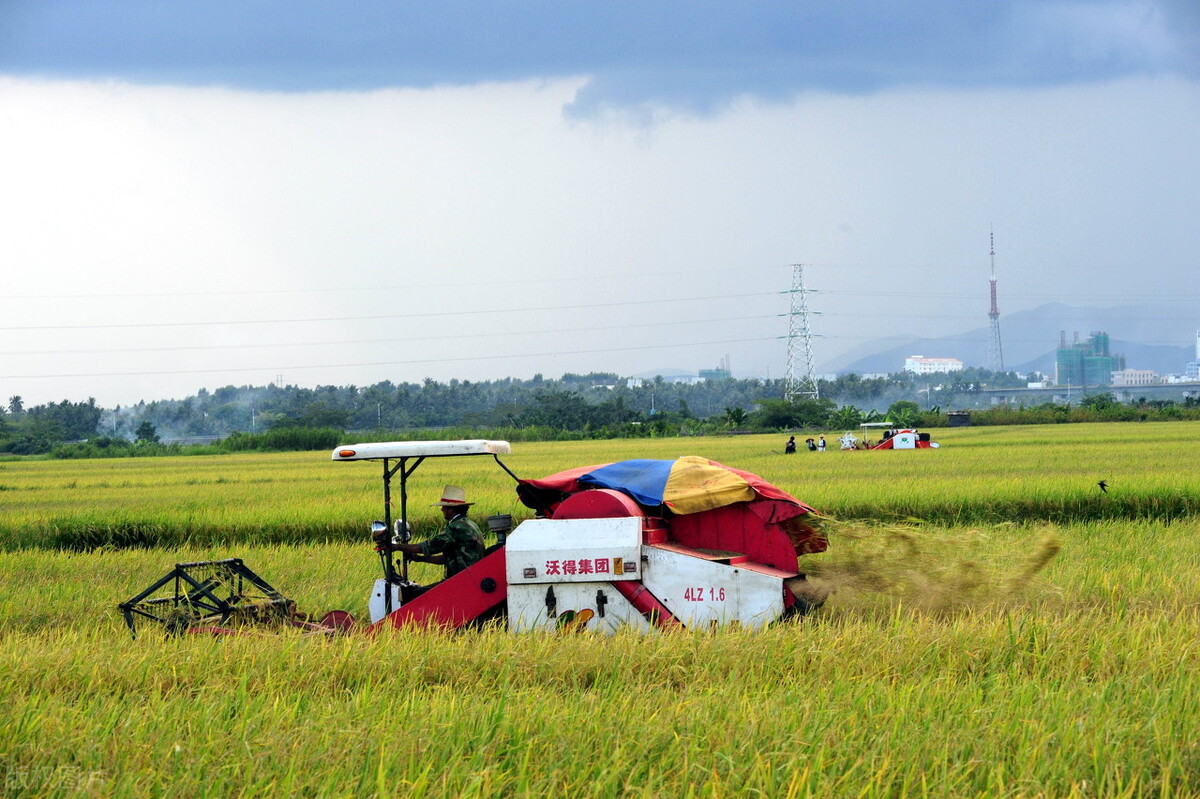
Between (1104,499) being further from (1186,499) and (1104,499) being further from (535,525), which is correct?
(535,525)

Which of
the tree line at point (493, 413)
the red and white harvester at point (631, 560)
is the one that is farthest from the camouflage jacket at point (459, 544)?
the tree line at point (493, 413)

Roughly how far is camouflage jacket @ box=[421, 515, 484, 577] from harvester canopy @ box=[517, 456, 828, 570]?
0.52 m

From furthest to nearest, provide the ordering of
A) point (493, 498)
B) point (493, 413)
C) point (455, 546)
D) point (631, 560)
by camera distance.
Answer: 1. point (493, 413)
2. point (493, 498)
3. point (455, 546)
4. point (631, 560)

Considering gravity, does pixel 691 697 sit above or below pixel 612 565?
below

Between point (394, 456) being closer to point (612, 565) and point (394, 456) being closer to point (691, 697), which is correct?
point (612, 565)

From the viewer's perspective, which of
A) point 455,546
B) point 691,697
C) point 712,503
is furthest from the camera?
point 455,546

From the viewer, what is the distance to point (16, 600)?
9.38 meters

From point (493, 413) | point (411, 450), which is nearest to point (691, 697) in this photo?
point (411, 450)

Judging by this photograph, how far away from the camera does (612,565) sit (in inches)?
267

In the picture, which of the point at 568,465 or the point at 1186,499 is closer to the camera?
the point at 1186,499

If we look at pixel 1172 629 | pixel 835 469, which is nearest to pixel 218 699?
pixel 1172 629

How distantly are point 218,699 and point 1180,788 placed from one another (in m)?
3.99

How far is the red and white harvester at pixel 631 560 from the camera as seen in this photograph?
22.2 feet

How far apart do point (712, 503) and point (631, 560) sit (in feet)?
2.91
